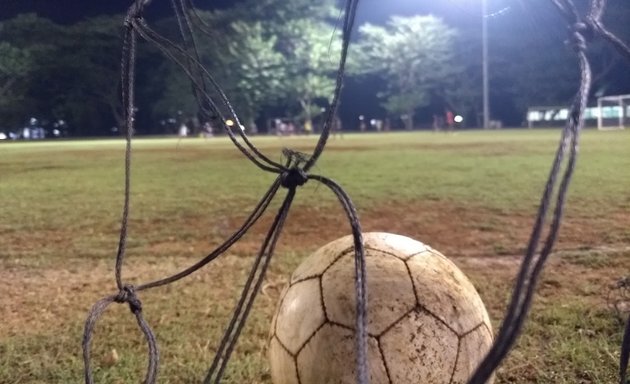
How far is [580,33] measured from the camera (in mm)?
1120

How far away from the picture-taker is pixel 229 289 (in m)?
4.10

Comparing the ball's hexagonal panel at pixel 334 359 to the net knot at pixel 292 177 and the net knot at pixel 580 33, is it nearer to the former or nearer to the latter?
the net knot at pixel 292 177

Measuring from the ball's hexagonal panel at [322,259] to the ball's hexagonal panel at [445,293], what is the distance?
0.19 metres

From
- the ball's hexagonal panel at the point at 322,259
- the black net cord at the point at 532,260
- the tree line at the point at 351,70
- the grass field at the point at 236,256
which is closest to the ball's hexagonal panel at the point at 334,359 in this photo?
the ball's hexagonal panel at the point at 322,259

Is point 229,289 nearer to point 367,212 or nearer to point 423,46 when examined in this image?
point 367,212

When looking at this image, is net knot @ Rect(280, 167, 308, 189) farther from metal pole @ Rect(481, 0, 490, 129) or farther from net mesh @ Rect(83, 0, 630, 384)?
metal pole @ Rect(481, 0, 490, 129)

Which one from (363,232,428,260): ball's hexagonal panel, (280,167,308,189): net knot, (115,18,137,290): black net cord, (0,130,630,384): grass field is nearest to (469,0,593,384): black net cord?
(280,167,308,189): net knot

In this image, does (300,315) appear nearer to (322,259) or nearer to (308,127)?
(322,259)

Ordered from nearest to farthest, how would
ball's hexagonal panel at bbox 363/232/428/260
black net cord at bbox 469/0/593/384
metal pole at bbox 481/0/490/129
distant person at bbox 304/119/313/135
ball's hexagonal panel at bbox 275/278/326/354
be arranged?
black net cord at bbox 469/0/593/384, ball's hexagonal panel at bbox 275/278/326/354, ball's hexagonal panel at bbox 363/232/428/260, metal pole at bbox 481/0/490/129, distant person at bbox 304/119/313/135

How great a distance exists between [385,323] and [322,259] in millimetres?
309

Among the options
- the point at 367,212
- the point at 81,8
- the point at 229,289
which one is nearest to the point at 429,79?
the point at 81,8

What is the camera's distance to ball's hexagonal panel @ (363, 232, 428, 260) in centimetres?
190

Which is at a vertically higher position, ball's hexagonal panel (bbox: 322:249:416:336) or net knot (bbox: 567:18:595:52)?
net knot (bbox: 567:18:595:52)

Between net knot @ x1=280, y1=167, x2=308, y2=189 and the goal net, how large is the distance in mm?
34667
